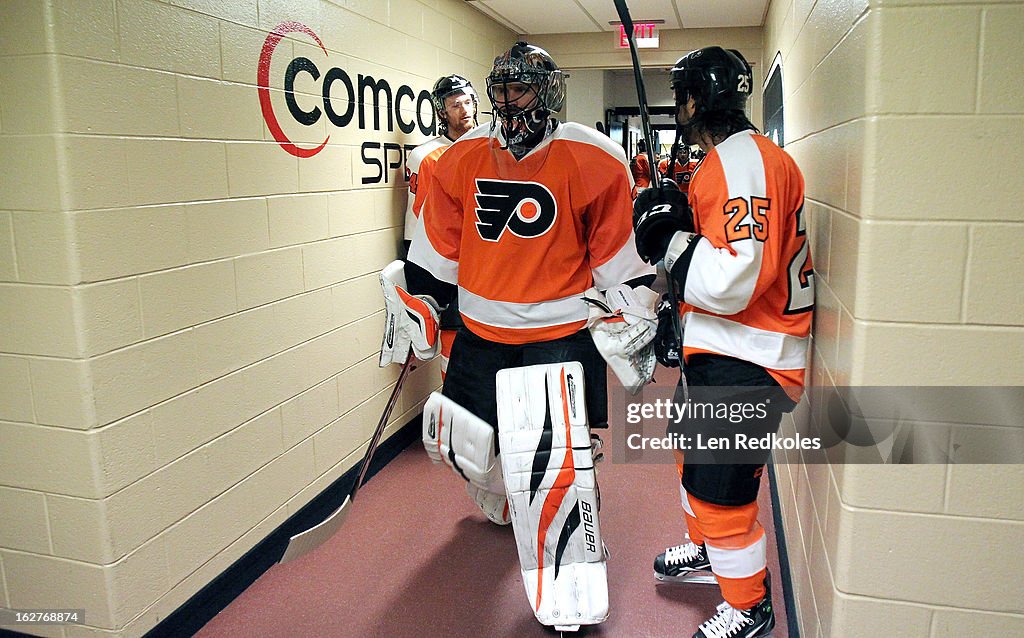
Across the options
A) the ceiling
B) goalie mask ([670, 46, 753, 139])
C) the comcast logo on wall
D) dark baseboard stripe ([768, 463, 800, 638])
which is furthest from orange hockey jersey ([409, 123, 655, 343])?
the ceiling

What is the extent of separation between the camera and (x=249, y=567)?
245 centimetres

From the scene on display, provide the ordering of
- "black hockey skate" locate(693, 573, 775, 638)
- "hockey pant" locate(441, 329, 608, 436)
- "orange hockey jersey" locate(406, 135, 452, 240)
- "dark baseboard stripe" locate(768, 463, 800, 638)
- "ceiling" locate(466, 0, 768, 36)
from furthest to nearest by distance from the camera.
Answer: "ceiling" locate(466, 0, 768, 36) → "orange hockey jersey" locate(406, 135, 452, 240) → "hockey pant" locate(441, 329, 608, 436) → "dark baseboard stripe" locate(768, 463, 800, 638) → "black hockey skate" locate(693, 573, 775, 638)

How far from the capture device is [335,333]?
119 inches

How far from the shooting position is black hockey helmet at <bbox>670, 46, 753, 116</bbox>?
73.6 inches

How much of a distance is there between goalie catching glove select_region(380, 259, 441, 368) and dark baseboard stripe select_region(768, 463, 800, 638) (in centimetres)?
131

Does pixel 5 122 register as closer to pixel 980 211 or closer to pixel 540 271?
pixel 540 271

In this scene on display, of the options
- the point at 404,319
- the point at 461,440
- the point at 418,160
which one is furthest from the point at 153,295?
the point at 418,160

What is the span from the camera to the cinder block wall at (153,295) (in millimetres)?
1756

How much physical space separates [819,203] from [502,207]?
85 centimetres

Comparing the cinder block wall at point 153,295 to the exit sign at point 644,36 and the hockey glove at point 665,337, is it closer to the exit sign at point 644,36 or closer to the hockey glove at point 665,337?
the hockey glove at point 665,337

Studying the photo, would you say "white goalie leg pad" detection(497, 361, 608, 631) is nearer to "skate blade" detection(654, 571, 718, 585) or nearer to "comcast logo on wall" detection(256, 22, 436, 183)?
"skate blade" detection(654, 571, 718, 585)

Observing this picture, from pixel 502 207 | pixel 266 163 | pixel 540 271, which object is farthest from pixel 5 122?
pixel 540 271

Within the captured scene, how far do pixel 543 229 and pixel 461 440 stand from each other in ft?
2.28

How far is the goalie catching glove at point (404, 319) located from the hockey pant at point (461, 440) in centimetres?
19
